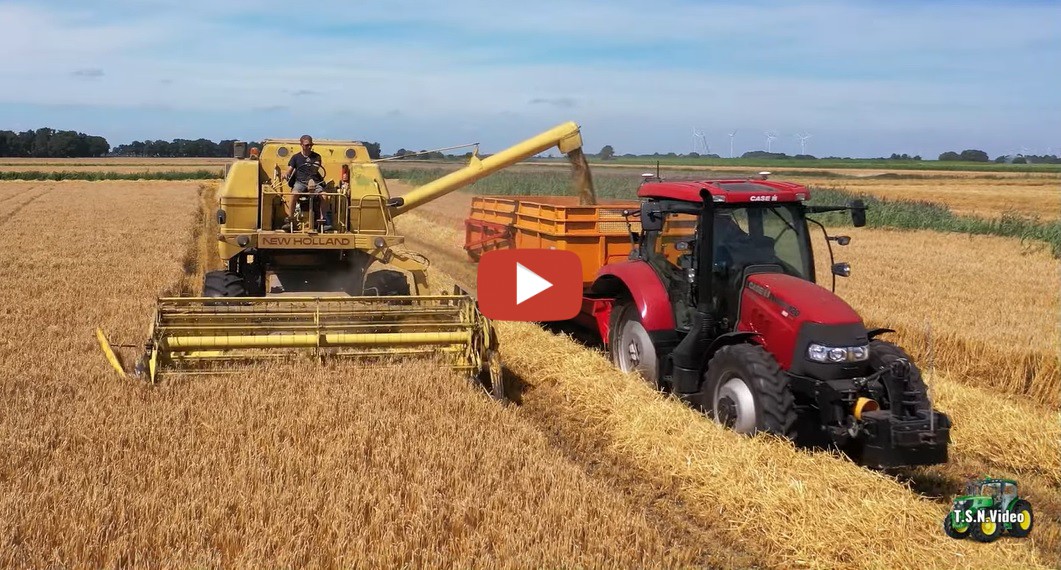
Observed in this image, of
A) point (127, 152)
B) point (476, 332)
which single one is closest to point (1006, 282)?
point (476, 332)

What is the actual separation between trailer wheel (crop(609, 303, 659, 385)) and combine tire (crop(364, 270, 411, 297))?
256 cm

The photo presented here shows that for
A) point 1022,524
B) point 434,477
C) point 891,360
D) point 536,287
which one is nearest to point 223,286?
point 536,287

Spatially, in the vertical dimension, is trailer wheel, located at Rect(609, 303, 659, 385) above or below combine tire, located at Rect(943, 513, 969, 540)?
above

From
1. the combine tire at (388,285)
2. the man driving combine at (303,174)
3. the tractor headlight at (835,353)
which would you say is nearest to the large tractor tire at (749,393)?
the tractor headlight at (835,353)

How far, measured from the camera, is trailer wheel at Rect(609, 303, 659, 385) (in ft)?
24.4

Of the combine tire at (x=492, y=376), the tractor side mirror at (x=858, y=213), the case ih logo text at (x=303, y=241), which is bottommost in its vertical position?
the combine tire at (x=492, y=376)

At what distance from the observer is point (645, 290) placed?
24.7 feet

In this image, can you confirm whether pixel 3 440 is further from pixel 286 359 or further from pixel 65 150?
pixel 65 150

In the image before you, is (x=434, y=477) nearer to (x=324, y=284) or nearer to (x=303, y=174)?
(x=324, y=284)

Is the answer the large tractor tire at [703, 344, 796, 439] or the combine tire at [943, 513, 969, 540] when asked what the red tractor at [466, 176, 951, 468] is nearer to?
the large tractor tire at [703, 344, 796, 439]

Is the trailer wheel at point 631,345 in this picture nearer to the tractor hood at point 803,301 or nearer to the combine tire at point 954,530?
the tractor hood at point 803,301

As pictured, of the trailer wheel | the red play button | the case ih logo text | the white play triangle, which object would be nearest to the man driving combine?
the case ih logo text

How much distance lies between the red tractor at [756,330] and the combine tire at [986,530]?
567mm

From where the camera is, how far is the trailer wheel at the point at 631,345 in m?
7.44
